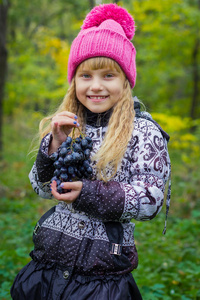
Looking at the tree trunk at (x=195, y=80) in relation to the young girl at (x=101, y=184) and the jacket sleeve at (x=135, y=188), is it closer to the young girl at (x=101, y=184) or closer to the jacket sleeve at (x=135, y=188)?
the young girl at (x=101, y=184)

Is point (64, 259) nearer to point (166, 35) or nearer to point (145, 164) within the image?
point (145, 164)

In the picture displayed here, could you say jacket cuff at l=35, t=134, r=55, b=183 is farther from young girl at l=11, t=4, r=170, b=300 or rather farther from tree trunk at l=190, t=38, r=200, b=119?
tree trunk at l=190, t=38, r=200, b=119

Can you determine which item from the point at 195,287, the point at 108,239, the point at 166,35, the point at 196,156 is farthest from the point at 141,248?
the point at 166,35

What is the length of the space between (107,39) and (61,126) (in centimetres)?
58

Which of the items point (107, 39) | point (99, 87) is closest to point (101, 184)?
point (99, 87)

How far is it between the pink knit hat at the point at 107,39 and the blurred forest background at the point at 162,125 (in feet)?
1.61

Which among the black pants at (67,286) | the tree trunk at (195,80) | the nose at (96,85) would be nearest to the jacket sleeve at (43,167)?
the nose at (96,85)

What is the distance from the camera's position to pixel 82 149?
1.49 m

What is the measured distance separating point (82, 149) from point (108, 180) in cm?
26

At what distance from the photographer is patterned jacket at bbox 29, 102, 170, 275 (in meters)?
1.51

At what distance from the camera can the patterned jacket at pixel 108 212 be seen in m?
1.51

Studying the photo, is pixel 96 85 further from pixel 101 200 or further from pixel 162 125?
pixel 162 125

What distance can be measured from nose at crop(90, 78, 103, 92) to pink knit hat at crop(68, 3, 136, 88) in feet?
0.48

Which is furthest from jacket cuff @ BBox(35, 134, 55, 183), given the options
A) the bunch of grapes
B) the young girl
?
the bunch of grapes
